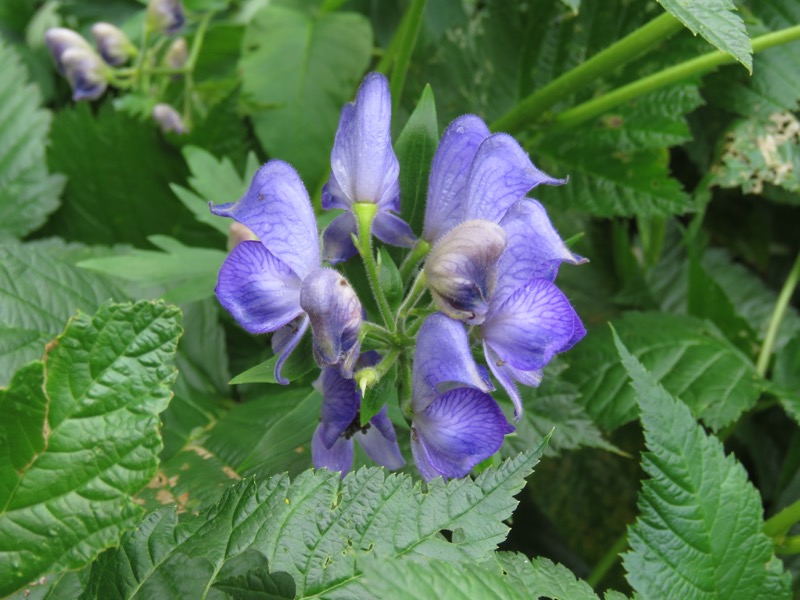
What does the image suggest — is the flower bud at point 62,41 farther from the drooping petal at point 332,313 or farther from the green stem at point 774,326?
the green stem at point 774,326

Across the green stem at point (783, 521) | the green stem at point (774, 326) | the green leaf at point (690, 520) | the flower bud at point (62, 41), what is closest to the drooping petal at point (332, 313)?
the green leaf at point (690, 520)

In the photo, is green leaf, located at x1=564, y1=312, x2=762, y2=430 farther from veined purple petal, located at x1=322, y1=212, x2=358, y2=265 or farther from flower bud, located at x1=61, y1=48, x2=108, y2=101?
flower bud, located at x1=61, y1=48, x2=108, y2=101

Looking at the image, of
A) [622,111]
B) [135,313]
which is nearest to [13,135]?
[135,313]

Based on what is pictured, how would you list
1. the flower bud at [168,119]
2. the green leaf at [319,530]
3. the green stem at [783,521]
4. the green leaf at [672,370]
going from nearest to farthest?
the green leaf at [319,530] → the green stem at [783,521] → the green leaf at [672,370] → the flower bud at [168,119]

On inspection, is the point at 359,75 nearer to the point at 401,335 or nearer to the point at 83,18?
the point at 83,18

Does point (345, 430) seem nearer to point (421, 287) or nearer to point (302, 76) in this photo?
point (421, 287)

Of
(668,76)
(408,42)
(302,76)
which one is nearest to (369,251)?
(408,42)

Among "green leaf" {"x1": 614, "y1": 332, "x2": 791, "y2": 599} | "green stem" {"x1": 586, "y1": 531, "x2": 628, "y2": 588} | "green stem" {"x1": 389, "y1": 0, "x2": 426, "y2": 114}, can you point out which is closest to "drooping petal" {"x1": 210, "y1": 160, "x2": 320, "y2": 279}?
"green leaf" {"x1": 614, "y1": 332, "x2": 791, "y2": 599}
